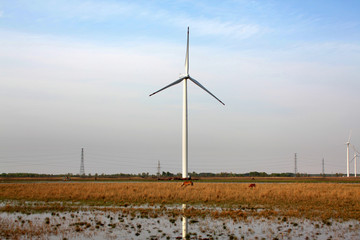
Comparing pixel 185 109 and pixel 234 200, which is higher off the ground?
pixel 185 109

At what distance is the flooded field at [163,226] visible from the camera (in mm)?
20703

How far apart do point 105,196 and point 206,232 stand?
23401 mm

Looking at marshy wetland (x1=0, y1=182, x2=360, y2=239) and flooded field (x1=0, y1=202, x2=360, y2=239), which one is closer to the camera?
flooded field (x1=0, y1=202, x2=360, y2=239)

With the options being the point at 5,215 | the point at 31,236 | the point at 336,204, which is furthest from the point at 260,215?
the point at 5,215

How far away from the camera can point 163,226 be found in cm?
2378

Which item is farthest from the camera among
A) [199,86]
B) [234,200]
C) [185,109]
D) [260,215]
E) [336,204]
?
[199,86]

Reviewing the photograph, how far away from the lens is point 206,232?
70.8 feet

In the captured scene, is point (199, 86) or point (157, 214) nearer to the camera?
point (157, 214)

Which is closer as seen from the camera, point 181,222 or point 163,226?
point 163,226

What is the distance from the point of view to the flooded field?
2070cm

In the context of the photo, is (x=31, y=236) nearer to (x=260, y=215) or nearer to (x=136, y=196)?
(x=260, y=215)

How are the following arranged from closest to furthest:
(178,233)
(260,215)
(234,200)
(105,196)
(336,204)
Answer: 1. (178,233)
2. (260,215)
3. (336,204)
4. (234,200)
5. (105,196)

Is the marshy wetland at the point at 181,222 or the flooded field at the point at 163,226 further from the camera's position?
the marshy wetland at the point at 181,222

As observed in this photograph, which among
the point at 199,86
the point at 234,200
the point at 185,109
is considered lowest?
the point at 234,200
